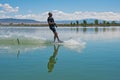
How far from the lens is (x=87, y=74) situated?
399 inches

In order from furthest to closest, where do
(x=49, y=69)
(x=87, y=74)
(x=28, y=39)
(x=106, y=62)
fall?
(x=28, y=39)
(x=106, y=62)
(x=49, y=69)
(x=87, y=74)

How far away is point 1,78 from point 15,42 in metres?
13.7

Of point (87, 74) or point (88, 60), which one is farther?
point (88, 60)

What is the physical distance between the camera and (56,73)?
34.0 ft

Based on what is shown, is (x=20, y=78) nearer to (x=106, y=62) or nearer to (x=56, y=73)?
(x=56, y=73)

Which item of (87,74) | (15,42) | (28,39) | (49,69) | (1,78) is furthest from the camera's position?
(28,39)

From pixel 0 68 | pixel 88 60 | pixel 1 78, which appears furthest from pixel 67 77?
pixel 88 60

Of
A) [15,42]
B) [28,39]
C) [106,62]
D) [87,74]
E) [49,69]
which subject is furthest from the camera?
[28,39]

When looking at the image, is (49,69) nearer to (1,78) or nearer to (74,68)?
(74,68)

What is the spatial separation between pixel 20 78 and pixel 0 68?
83.7 inches

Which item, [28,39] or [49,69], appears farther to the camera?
[28,39]

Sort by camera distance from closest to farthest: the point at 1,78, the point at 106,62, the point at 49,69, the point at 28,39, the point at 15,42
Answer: the point at 1,78
the point at 49,69
the point at 106,62
the point at 15,42
the point at 28,39

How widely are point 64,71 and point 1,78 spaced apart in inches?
91.4

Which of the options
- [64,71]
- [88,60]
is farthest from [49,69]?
[88,60]
